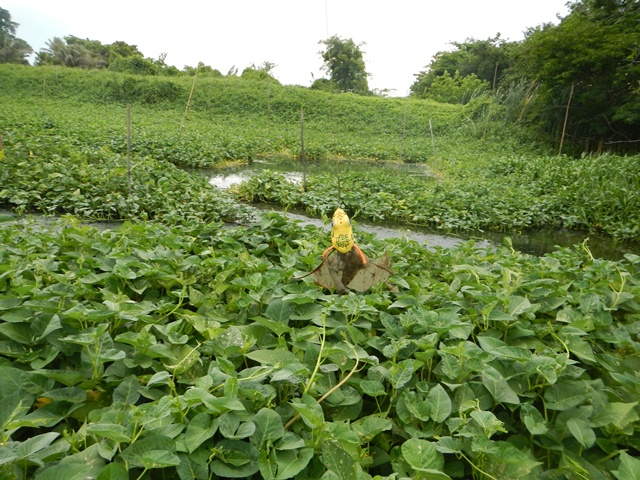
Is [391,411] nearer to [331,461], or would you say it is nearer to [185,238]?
[331,461]

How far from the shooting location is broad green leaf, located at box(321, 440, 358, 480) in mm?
965

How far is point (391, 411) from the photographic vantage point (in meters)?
1.36

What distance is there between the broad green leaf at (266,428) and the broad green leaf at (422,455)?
0.32 m

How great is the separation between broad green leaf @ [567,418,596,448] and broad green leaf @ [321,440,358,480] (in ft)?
2.15

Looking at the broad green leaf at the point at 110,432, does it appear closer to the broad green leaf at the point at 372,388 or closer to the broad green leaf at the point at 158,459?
the broad green leaf at the point at 158,459

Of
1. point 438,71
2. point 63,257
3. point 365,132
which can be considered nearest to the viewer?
point 63,257

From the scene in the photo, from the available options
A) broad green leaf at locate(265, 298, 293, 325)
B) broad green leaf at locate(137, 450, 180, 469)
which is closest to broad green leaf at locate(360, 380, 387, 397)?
broad green leaf at locate(265, 298, 293, 325)

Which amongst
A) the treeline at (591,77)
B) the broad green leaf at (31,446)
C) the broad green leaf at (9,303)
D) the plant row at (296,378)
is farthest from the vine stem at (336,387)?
the treeline at (591,77)

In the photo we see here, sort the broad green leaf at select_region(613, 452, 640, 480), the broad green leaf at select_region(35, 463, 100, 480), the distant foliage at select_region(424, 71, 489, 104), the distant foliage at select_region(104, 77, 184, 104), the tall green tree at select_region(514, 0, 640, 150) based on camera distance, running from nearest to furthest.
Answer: the broad green leaf at select_region(35, 463, 100, 480), the broad green leaf at select_region(613, 452, 640, 480), the tall green tree at select_region(514, 0, 640, 150), the distant foliage at select_region(104, 77, 184, 104), the distant foliage at select_region(424, 71, 489, 104)

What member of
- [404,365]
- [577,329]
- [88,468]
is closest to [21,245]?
[88,468]

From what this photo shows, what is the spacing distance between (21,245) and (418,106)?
69.1ft

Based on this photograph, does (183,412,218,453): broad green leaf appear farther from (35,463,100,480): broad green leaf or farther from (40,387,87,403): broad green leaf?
(40,387,87,403): broad green leaf

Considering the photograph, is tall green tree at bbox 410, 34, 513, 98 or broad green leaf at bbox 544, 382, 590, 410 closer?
broad green leaf at bbox 544, 382, 590, 410

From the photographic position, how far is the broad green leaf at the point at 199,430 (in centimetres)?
97
